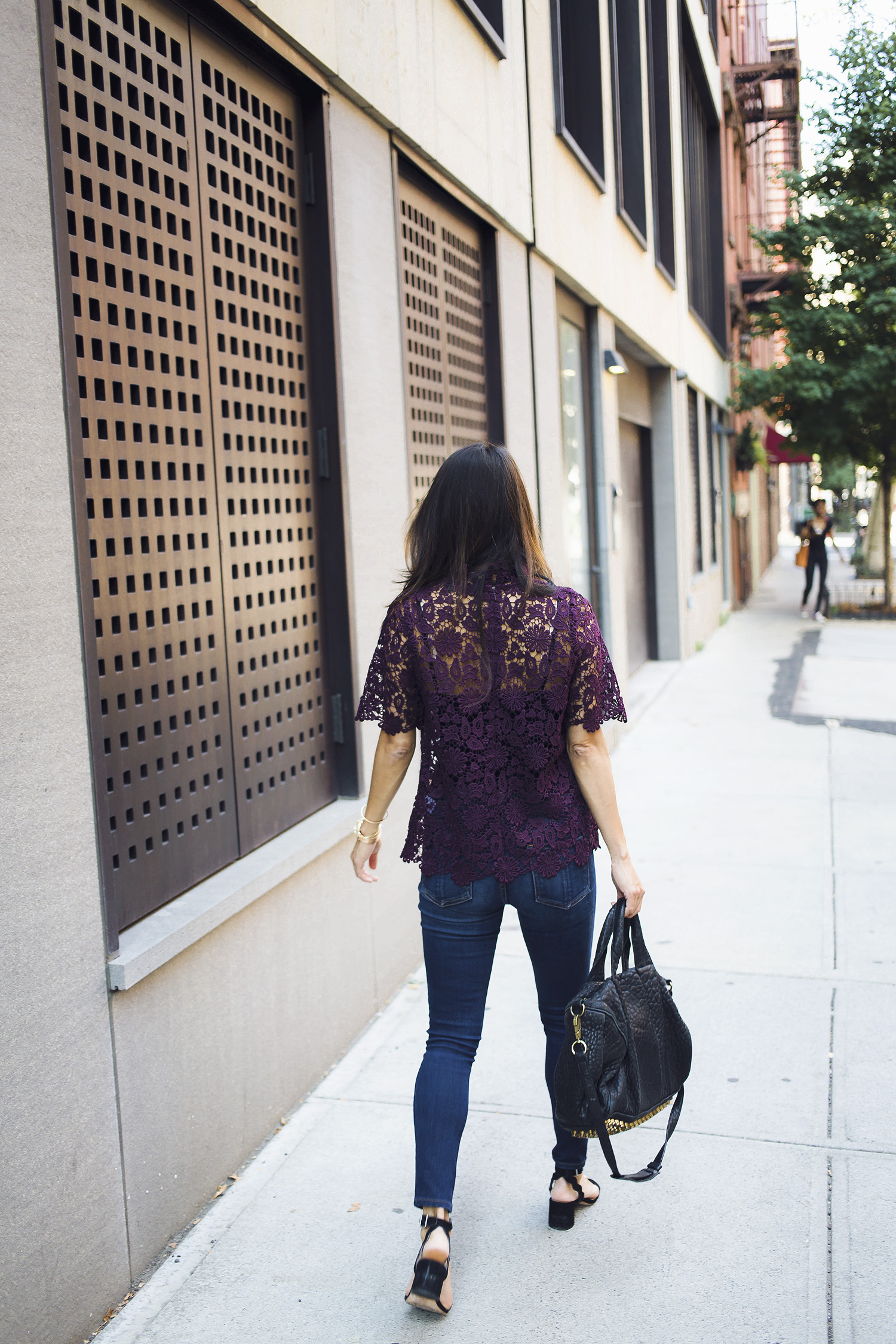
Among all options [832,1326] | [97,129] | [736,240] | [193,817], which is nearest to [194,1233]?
[193,817]

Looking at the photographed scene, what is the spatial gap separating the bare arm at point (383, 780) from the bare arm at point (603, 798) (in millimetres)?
383

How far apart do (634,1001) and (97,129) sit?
2.51 m

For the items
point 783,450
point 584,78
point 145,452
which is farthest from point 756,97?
point 145,452

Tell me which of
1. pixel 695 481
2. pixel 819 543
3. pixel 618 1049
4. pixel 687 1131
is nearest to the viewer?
pixel 618 1049

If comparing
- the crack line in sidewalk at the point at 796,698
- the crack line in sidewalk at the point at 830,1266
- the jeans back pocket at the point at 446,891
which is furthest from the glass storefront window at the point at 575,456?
the jeans back pocket at the point at 446,891

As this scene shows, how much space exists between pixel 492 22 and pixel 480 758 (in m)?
5.39

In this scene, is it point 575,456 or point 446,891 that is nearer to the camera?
point 446,891

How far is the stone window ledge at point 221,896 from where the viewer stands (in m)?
2.91

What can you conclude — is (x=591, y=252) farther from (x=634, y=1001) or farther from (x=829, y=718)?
(x=634, y=1001)

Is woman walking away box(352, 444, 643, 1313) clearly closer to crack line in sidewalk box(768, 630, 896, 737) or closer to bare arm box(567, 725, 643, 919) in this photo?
bare arm box(567, 725, 643, 919)

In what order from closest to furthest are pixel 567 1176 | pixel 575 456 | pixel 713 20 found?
1. pixel 567 1176
2. pixel 575 456
3. pixel 713 20

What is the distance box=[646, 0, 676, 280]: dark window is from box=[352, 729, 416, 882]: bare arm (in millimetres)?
11186

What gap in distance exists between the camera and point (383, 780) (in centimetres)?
290

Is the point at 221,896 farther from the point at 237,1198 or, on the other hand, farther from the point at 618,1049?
the point at 618,1049
